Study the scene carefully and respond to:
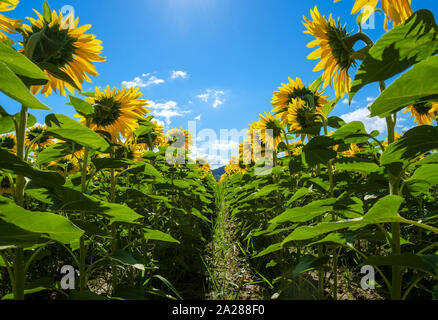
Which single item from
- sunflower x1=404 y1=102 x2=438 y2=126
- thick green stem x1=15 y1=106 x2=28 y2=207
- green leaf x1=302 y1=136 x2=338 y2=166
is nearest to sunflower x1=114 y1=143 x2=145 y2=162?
thick green stem x1=15 y1=106 x2=28 y2=207

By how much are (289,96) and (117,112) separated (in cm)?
163

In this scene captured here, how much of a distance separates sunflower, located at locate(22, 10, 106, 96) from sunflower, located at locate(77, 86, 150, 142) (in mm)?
299

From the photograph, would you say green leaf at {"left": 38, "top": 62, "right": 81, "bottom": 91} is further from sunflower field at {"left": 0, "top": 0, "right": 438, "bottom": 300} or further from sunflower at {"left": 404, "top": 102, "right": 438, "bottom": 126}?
sunflower at {"left": 404, "top": 102, "right": 438, "bottom": 126}

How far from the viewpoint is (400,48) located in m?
0.55

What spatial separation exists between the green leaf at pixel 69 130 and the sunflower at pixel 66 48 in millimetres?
362

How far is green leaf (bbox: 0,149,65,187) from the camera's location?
55 centimetres

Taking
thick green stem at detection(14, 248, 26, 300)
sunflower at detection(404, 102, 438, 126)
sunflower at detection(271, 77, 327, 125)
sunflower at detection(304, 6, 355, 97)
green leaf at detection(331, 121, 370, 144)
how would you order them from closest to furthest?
thick green stem at detection(14, 248, 26, 300) → green leaf at detection(331, 121, 370, 144) → sunflower at detection(304, 6, 355, 97) → sunflower at detection(404, 102, 438, 126) → sunflower at detection(271, 77, 327, 125)

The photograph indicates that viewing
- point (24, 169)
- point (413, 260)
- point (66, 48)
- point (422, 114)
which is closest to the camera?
point (24, 169)

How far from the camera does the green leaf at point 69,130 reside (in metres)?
0.86

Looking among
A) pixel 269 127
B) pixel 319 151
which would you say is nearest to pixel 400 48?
pixel 319 151

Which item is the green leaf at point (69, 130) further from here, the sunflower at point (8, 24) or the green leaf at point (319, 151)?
the green leaf at point (319, 151)

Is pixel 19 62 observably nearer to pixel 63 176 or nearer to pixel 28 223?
pixel 28 223

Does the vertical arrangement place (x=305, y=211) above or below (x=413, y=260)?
above
